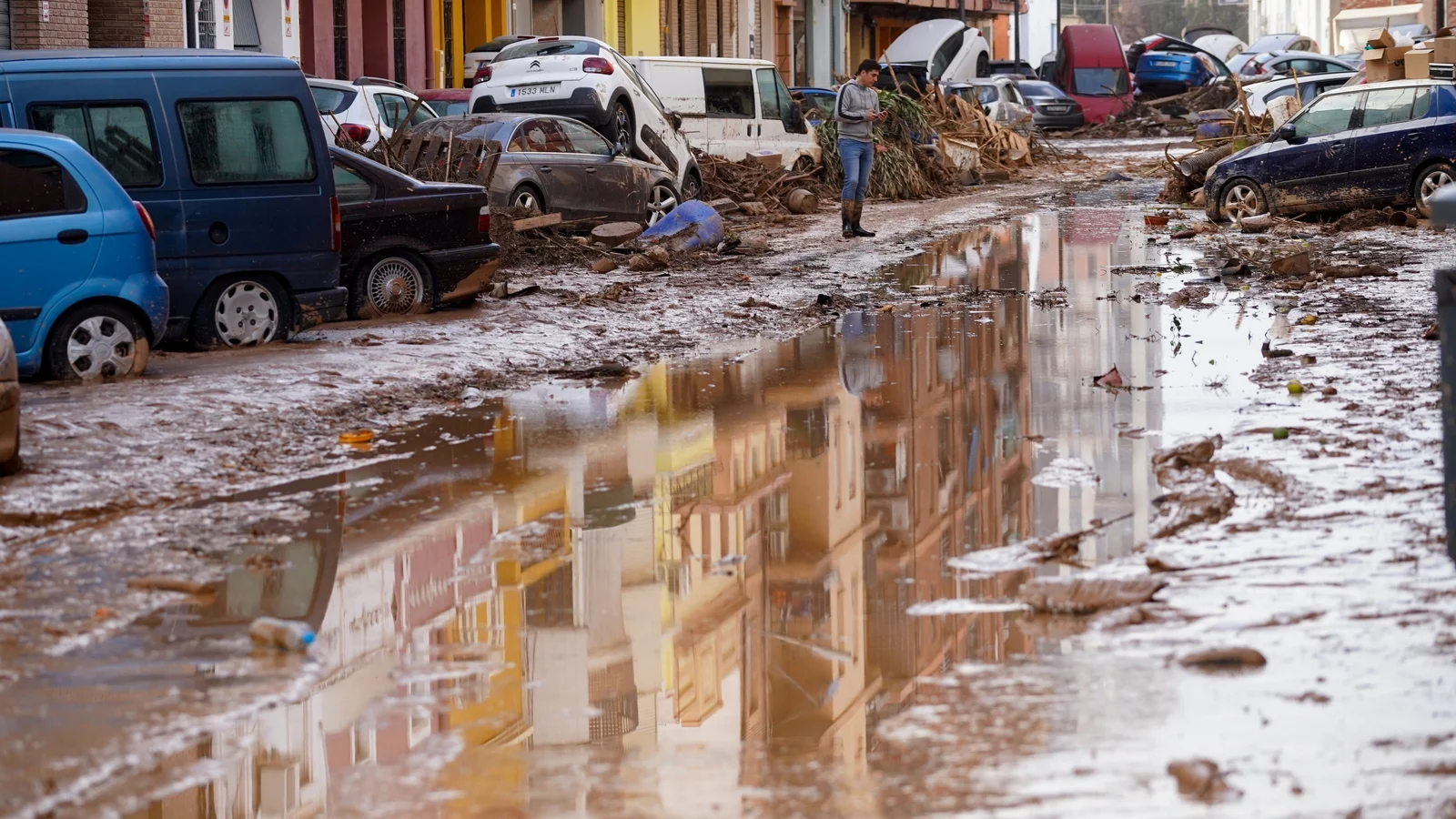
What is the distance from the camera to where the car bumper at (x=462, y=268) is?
14672 mm

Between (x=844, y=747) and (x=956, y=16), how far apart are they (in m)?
76.7

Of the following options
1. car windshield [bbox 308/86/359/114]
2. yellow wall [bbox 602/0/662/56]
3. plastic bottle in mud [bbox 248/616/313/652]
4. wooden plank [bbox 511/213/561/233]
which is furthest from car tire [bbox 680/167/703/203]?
yellow wall [bbox 602/0/662/56]

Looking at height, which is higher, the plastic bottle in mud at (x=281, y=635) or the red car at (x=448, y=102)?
the red car at (x=448, y=102)

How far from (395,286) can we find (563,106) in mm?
10196

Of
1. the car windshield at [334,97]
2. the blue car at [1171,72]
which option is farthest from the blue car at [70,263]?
the blue car at [1171,72]

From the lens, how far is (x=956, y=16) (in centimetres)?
7906

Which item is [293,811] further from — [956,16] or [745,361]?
[956,16]

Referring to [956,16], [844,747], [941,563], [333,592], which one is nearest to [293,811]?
[844,747]

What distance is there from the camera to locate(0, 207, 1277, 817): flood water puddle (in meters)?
4.56

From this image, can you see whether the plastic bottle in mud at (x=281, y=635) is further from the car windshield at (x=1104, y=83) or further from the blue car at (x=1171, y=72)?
the blue car at (x=1171, y=72)

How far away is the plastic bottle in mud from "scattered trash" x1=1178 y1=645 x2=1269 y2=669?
2.48m

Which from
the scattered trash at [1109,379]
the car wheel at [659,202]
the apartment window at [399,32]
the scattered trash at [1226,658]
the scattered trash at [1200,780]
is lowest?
the scattered trash at [1200,780]

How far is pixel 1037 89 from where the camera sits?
176ft

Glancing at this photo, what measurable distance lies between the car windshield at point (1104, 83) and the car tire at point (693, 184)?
111ft
